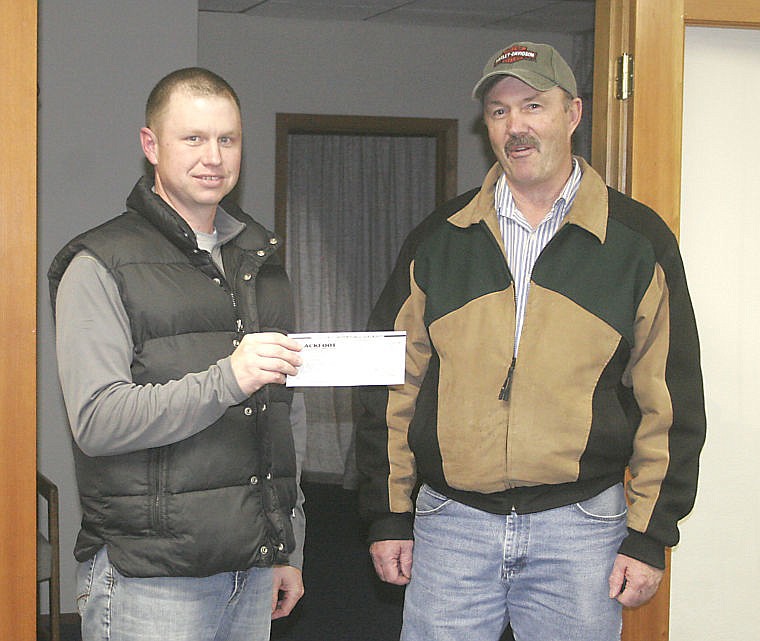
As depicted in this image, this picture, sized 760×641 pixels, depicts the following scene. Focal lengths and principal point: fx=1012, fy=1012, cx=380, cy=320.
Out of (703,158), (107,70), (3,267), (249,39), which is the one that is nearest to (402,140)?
(249,39)

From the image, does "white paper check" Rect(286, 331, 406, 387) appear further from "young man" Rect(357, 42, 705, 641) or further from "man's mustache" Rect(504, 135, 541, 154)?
"man's mustache" Rect(504, 135, 541, 154)

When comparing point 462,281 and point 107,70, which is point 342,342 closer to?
point 462,281

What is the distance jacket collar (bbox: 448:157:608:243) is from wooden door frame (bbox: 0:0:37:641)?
893 millimetres

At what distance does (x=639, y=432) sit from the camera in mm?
2100

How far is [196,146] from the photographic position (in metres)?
1.75

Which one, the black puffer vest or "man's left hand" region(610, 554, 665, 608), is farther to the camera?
"man's left hand" region(610, 554, 665, 608)

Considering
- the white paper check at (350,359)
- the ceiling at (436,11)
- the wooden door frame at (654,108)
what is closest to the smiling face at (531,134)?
the wooden door frame at (654,108)

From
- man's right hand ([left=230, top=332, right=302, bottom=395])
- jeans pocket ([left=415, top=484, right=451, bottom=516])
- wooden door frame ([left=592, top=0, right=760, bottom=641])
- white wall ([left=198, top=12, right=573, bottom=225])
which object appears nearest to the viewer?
man's right hand ([left=230, top=332, right=302, bottom=395])

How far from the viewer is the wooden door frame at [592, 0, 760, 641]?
7.77ft

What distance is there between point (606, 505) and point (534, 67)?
0.91 meters

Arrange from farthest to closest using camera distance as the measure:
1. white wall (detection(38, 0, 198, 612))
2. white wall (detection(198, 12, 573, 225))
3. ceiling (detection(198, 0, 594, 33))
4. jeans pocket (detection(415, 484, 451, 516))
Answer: white wall (detection(198, 12, 573, 225)), ceiling (detection(198, 0, 594, 33)), white wall (detection(38, 0, 198, 612)), jeans pocket (detection(415, 484, 451, 516))

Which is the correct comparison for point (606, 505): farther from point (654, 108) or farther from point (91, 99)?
point (91, 99)

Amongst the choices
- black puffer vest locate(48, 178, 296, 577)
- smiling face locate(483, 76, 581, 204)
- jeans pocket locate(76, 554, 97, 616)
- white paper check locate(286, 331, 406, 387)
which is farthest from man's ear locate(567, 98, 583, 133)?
jeans pocket locate(76, 554, 97, 616)

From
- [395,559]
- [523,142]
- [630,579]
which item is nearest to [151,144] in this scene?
[523,142]
